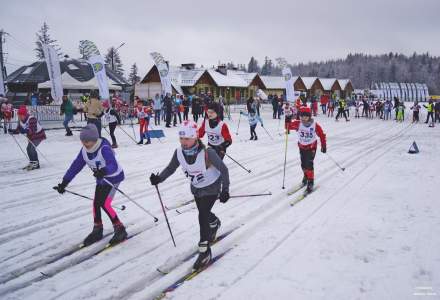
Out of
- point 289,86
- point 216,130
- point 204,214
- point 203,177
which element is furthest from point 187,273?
point 289,86

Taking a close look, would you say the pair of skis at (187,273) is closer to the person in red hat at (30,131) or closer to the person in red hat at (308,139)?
the person in red hat at (308,139)

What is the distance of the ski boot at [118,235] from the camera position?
187 inches

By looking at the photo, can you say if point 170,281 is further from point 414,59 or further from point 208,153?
point 414,59

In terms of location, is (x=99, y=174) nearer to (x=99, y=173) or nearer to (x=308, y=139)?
(x=99, y=173)

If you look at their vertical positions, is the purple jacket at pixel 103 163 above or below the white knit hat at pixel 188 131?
below

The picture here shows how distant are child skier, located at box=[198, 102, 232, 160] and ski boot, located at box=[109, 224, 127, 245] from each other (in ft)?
8.60

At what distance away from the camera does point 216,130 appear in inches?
279

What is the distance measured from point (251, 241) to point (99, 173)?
2.28 meters

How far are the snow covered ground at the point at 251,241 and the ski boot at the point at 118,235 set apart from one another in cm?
12

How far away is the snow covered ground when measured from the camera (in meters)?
3.66

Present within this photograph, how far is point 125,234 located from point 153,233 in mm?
430

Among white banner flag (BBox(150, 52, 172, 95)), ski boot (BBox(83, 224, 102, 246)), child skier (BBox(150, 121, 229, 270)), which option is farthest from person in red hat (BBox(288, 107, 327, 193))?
white banner flag (BBox(150, 52, 172, 95))

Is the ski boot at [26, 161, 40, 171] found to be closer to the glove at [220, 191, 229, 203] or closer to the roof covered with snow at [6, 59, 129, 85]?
the glove at [220, 191, 229, 203]

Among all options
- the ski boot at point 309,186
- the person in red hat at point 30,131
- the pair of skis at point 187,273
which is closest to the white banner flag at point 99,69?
the person in red hat at point 30,131
